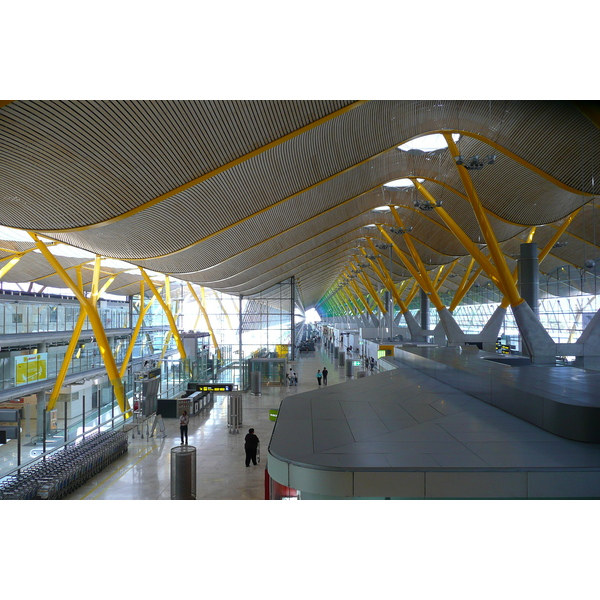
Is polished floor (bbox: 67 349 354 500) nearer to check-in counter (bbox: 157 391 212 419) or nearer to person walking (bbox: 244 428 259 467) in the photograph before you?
person walking (bbox: 244 428 259 467)

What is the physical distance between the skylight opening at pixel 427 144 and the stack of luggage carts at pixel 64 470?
14.0m

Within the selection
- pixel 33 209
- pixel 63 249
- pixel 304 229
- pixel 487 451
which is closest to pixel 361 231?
pixel 304 229

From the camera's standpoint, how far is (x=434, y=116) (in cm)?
1555

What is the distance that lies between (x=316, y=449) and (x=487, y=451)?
1.95m

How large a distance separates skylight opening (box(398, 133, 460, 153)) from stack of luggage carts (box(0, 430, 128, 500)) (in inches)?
552


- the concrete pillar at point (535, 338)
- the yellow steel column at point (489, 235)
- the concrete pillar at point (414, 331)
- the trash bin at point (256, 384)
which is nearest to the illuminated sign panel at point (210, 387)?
the trash bin at point (256, 384)

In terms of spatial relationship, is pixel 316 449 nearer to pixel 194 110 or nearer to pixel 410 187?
pixel 194 110

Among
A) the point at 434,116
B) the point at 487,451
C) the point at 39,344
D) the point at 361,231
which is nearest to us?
the point at 487,451

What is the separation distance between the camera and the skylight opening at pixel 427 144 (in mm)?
19609

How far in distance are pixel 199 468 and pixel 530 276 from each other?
47.2ft

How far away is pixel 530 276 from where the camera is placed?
20609 mm

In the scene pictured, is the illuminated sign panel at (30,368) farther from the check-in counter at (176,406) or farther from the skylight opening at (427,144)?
the skylight opening at (427,144)

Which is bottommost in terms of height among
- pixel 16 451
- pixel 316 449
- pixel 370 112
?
pixel 16 451

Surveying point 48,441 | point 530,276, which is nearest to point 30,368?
point 48,441
